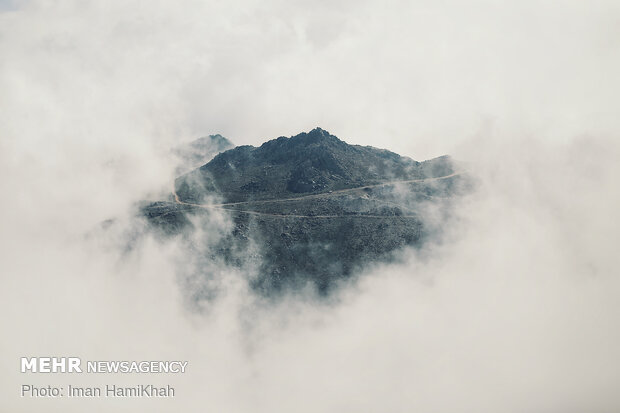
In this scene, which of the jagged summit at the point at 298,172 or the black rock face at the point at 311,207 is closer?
→ the black rock face at the point at 311,207

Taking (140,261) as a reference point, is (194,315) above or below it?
below

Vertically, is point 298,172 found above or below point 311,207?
above

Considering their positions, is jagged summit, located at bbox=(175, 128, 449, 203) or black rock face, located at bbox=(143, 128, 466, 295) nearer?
black rock face, located at bbox=(143, 128, 466, 295)

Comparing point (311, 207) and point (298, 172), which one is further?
point (298, 172)

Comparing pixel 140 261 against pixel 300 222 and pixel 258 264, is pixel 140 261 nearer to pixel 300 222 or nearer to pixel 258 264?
pixel 258 264

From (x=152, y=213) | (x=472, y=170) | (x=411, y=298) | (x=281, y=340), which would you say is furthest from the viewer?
(x=472, y=170)

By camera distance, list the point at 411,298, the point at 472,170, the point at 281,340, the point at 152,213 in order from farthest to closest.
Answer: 1. the point at 472,170
2. the point at 152,213
3. the point at 411,298
4. the point at 281,340

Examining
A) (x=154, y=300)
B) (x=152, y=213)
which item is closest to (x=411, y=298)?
(x=154, y=300)

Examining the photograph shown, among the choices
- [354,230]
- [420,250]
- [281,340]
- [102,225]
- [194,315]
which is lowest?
[281,340]
